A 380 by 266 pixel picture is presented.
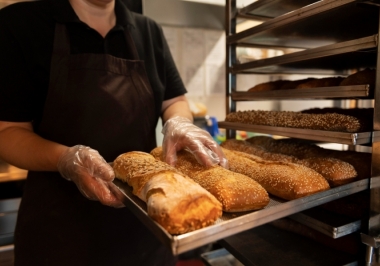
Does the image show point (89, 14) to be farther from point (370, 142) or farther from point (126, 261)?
point (370, 142)

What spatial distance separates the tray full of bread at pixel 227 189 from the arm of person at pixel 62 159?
55mm

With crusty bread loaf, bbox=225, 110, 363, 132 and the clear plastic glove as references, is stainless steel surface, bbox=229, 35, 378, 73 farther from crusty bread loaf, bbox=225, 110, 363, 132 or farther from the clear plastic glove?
the clear plastic glove

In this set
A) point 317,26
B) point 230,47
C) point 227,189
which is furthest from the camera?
point 230,47

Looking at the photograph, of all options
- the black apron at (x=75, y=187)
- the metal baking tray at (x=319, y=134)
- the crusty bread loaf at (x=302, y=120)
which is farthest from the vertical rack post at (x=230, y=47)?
the black apron at (x=75, y=187)

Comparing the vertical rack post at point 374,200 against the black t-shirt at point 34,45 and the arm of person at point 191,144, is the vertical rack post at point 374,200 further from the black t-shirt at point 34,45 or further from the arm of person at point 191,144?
the black t-shirt at point 34,45

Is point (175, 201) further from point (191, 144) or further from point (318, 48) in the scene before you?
point (318, 48)

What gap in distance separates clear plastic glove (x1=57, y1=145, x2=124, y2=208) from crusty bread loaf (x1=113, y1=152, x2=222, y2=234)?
0.29 ft

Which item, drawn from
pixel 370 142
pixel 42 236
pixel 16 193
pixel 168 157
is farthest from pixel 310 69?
pixel 16 193

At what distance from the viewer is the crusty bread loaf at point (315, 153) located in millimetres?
957

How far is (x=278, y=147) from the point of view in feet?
4.17

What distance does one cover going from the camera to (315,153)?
112 cm

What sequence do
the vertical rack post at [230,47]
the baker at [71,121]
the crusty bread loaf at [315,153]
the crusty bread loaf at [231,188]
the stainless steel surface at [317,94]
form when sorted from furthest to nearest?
1. the vertical rack post at [230,47]
2. the baker at [71,121]
3. the crusty bread loaf at [315,153]
4. the stainless steel surface at [317,94]
5. the crusty bread loaf at [231,188]

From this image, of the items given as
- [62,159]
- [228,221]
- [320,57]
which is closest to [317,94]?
[320,57]

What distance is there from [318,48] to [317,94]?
0.48 ft
